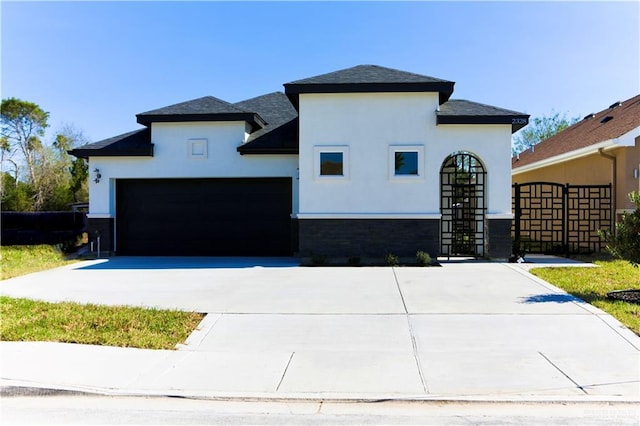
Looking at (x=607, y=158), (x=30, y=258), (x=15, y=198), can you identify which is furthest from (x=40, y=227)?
(x=607, y=158)

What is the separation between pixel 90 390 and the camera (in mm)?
4988

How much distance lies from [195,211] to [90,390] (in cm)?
1161

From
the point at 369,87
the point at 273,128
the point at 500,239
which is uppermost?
the point at 369,87

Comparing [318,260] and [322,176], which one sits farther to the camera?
[322,176]

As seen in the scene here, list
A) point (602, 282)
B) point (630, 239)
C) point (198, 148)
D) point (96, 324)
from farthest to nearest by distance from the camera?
point (198, 148) → point (602, 282) → point (630, 239) → point (96, 324)

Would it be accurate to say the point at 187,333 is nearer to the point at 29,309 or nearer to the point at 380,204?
the point at 29,309

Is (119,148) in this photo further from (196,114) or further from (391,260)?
(391,260)

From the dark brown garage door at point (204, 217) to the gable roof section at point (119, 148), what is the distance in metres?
1.01

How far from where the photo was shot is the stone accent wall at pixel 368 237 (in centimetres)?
1417

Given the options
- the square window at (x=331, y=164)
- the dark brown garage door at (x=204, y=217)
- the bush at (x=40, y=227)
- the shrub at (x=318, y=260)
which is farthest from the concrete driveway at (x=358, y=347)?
the bush at (x=40, y=227)

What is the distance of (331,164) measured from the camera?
14.4 meters

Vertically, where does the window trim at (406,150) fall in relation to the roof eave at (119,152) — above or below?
below

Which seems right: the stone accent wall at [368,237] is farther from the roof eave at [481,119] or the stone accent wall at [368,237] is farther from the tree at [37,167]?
the tree at [37,167]

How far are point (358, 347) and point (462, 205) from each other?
9754 millimetres
